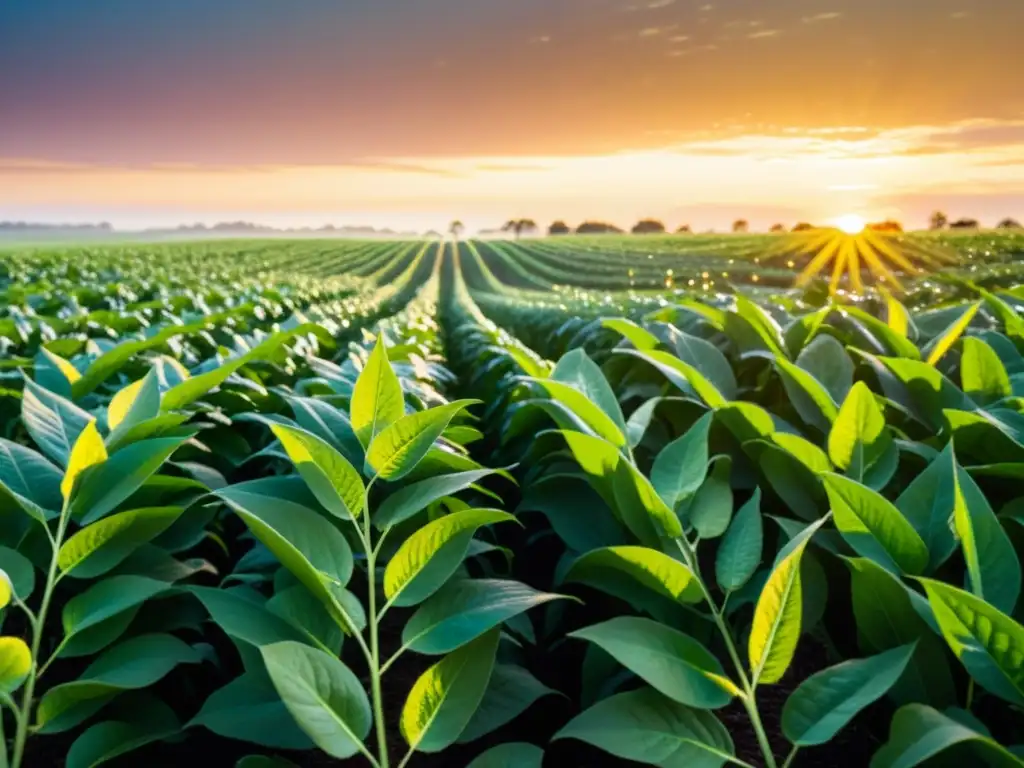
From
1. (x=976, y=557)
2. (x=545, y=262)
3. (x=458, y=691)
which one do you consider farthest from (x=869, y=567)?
(x=545, y=262)

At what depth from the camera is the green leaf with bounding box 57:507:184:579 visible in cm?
118

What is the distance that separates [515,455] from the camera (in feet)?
7.56

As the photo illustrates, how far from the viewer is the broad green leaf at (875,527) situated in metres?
1.11

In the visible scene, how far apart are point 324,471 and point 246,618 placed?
22 centimetres

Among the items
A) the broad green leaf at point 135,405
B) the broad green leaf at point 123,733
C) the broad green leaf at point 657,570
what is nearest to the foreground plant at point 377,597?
the broad green leaf at point 657,570

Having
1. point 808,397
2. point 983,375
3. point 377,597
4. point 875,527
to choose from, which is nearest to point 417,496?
point 377,597

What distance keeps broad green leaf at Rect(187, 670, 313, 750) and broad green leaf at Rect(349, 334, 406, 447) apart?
1.42 ft

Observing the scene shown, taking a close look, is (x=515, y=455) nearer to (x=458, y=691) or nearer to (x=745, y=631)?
(x=745, y=631)

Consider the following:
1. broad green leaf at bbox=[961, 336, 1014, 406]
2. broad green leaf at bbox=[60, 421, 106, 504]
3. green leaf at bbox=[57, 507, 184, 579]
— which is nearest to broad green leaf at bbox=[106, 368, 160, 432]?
broad green leaf at bbox=[60, 421, 106, 504]

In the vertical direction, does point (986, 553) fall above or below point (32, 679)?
above

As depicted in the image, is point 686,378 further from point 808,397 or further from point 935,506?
point 935,506

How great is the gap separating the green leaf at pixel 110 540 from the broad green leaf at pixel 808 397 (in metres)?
1.17

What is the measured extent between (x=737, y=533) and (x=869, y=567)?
0.22 metres

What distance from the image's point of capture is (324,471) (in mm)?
1177
